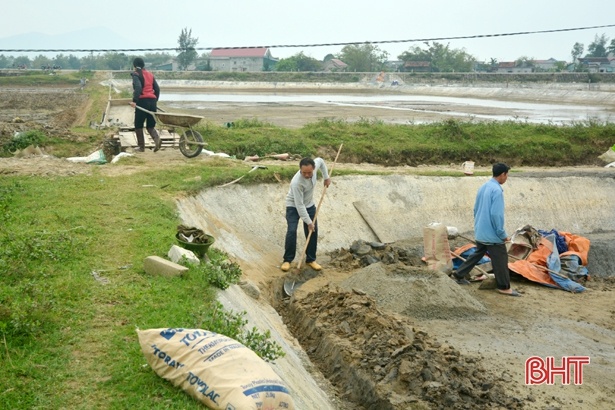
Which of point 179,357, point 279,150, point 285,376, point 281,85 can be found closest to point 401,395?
point 285,376

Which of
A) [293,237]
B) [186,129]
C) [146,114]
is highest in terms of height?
[146,114]

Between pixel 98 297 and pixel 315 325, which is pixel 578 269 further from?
pixel 98 297

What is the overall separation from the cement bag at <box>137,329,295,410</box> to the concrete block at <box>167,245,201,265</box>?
2788 mm

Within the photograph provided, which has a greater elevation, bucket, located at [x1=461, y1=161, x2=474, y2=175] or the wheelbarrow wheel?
the wheelbarrow wheel

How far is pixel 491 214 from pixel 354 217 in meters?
4.63

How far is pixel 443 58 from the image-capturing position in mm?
94688

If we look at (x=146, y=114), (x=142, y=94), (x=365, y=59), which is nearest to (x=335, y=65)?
(x=365, y=59)

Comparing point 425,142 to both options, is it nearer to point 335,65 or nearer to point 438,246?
point 438,246

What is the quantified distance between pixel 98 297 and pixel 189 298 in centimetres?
87

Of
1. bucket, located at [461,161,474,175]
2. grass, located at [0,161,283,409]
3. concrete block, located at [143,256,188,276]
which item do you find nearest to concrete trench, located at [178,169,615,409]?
bucket, located at [461,161,474,175]

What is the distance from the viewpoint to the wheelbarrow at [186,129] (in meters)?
14.7

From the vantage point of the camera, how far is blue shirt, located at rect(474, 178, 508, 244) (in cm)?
1045

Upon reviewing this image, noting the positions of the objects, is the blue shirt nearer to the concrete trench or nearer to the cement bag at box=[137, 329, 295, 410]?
the concrete trench

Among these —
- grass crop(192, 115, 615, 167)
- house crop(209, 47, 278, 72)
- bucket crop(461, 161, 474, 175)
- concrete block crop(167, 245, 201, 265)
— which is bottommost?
house crop(209, 47, 278, 72)
